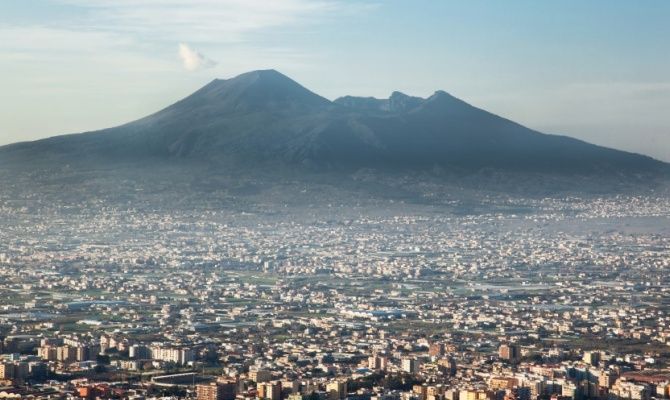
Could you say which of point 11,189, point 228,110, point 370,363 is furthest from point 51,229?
point 370,363

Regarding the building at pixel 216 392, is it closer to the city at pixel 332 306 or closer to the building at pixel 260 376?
the city at pixel 332 306

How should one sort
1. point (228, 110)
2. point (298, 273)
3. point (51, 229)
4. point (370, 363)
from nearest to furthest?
point (370, 363) < point (298, 273) < point (51, 229) < point (228, 110)

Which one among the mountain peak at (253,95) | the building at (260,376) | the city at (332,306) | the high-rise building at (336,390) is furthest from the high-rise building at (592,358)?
the mountain peak at (253,95)

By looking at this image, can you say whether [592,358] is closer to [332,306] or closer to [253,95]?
[332,306]

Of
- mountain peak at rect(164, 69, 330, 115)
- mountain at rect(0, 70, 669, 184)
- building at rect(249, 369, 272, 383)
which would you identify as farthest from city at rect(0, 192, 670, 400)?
mountain peak at rect(164, 69, 330, 115)

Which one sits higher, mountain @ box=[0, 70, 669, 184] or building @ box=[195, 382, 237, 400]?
mountain @ box=[0, 70, 669, 184]

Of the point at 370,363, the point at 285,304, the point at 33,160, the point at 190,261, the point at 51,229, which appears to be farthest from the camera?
the point at 33,160

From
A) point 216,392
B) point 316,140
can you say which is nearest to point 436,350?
point 216,392

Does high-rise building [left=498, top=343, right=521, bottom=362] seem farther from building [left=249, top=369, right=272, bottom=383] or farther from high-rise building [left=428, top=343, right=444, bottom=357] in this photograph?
building [left=249, top=369, right=272, bottom=383]

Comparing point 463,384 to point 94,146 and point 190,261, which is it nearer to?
point 190,261
